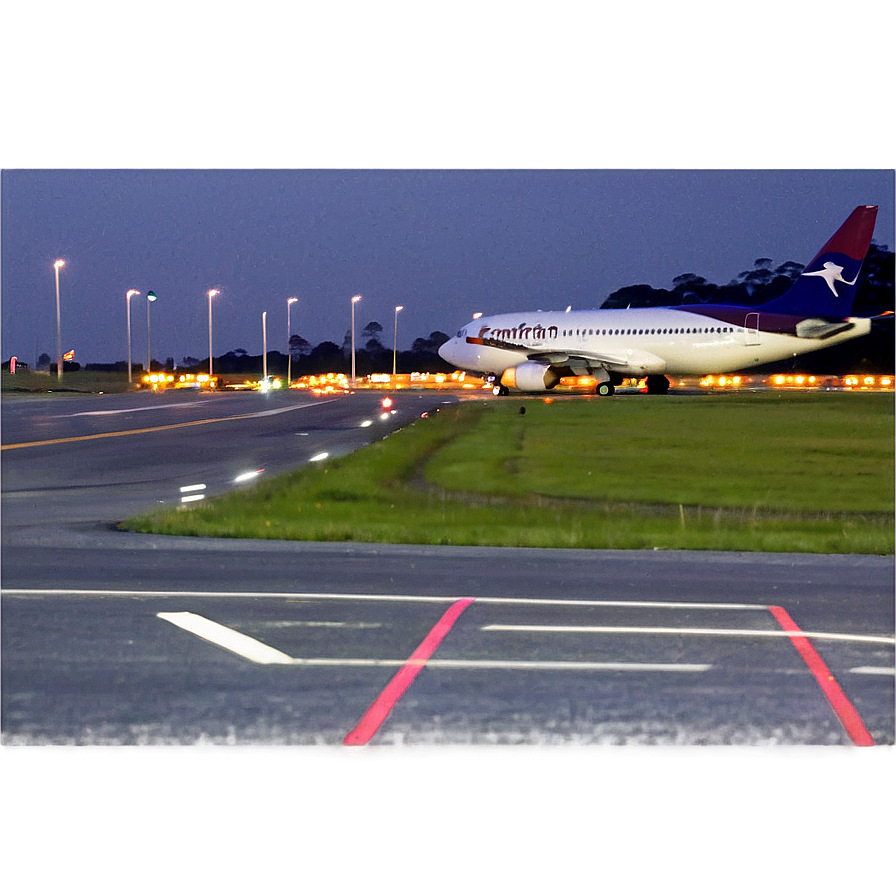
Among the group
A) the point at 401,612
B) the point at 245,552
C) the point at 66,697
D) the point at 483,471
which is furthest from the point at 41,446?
the point at 66,697

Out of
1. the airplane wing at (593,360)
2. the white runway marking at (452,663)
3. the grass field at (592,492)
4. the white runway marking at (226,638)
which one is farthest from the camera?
the airplane wing at (593,360)

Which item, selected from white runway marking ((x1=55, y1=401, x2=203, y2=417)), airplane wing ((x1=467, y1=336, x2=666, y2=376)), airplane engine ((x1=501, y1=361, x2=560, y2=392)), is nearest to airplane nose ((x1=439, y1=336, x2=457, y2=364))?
airplane wing ((x1=467, y1=336, x2=666, y2=376))

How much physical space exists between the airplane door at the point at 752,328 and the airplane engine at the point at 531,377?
34.1 ft

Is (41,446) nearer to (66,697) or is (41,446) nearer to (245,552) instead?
(245,552)

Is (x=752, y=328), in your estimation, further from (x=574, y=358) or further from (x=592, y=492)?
(x=592, y=492)

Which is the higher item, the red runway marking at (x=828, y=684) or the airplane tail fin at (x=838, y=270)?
the airplane tail fin at (x=838, y=270)

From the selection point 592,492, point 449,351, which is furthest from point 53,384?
point 592,492

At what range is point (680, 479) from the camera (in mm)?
25375

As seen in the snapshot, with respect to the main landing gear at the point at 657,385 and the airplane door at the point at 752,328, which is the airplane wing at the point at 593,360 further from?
the airplane door at the point at 752,328

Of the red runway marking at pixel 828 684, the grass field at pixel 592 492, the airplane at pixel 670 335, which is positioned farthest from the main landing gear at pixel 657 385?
the red runway marking at pixel 828 684

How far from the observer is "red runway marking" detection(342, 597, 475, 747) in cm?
741

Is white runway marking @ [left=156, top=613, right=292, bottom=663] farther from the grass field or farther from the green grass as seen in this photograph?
the green grass

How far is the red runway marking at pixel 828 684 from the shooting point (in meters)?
7.50

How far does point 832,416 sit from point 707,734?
41.1 meters
